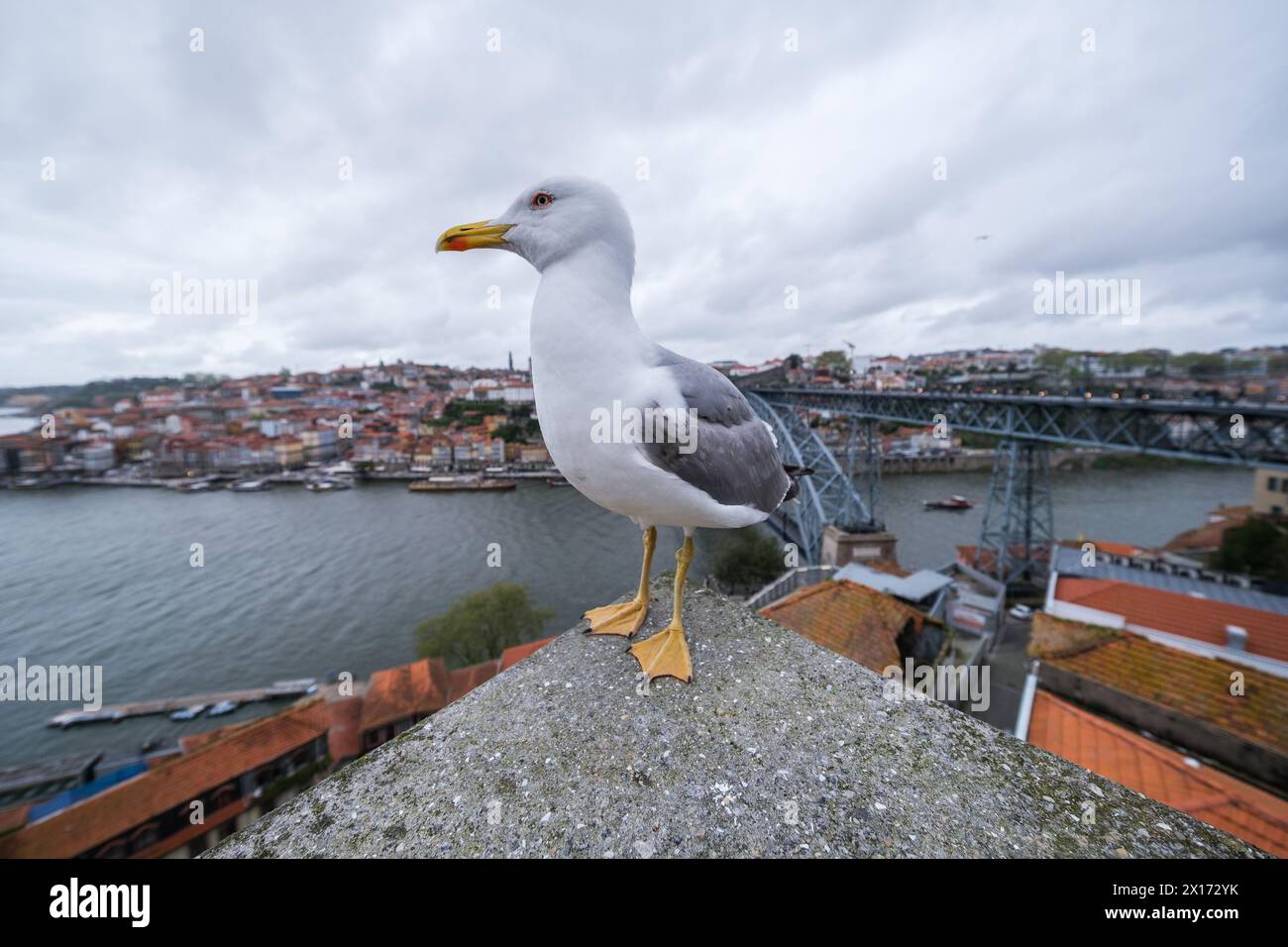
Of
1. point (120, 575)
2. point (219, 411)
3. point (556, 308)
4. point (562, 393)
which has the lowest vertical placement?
point (120, 575)

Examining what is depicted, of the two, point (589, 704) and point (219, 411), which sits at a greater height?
point (219, 411)

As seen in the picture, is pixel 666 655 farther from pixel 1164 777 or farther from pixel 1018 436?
pixel 1018 436

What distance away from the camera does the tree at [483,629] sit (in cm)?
1386

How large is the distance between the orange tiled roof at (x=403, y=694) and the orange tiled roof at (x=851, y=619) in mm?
7367

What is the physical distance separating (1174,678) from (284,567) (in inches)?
1075

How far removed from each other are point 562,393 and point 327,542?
27.7m

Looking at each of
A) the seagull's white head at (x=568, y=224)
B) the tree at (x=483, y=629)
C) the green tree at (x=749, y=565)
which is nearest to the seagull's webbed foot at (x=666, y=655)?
the seagull's white head at (x=568, y=224)

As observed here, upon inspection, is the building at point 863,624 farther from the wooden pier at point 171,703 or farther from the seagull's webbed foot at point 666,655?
the wooden pier at point 171,703

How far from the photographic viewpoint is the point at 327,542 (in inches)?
968

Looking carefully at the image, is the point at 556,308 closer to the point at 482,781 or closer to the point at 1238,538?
the point at 482,781

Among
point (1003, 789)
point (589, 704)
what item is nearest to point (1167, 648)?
point (1003, 789)

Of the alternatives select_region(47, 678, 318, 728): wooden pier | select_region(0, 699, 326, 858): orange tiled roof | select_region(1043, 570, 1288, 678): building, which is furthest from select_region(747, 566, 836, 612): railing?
select_region(47, 678, 318, 728): wooden pier

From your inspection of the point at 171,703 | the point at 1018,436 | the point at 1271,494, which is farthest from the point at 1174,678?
the point at 1271,494

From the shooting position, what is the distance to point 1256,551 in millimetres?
17219
